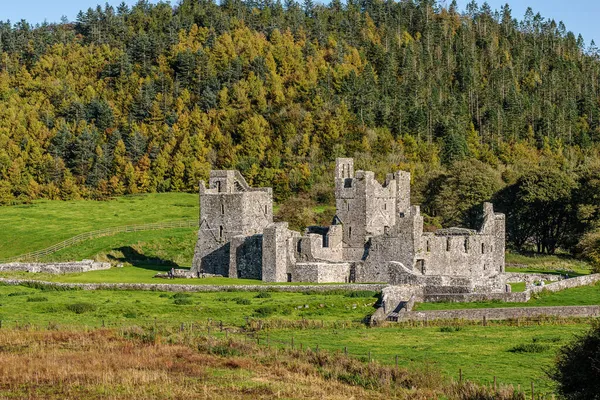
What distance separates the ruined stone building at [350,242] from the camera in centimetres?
6344

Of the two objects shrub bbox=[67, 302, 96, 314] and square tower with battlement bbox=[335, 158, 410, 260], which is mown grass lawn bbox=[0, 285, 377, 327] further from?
square tower with battlement bbox=[335, 158, 410, 260]

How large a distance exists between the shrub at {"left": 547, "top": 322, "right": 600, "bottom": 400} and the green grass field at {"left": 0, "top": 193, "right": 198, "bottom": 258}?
227 feet

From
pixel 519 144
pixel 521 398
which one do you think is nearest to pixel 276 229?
pixel 521 398

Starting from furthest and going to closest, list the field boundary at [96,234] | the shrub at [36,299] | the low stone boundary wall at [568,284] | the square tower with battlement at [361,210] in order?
the field boundary at [96,234], the square tower with battlement at [361,210], the low stone boundary wall at [568,284], the shrub at [36,299]

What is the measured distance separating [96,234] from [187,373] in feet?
199

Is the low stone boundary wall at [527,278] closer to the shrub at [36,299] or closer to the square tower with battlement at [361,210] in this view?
the square tower with battlement at [361,210]

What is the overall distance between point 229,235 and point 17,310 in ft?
76.5

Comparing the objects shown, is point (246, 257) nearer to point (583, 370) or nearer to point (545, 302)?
point (545, 302)

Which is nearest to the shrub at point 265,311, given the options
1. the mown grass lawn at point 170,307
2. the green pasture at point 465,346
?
the mown grass lawn at point 170,307

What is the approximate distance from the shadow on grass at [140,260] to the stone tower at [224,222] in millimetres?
7829

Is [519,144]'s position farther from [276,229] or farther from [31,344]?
[31,344]

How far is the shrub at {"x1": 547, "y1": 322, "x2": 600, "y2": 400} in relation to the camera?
2555cm

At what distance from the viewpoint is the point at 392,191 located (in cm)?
7094

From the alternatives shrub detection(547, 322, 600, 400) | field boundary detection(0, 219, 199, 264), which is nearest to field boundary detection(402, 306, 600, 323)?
shrub detection(547, 322, 600, 400)
